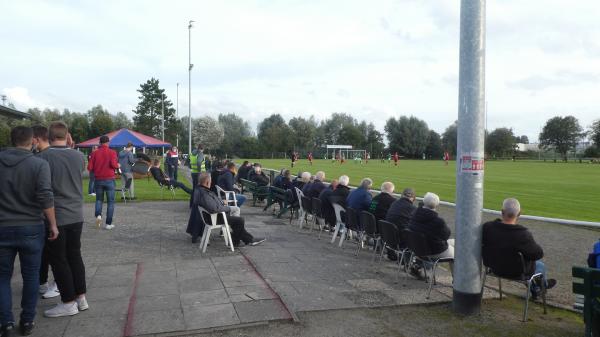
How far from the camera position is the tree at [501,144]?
294ft

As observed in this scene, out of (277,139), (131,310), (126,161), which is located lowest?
(131,310)

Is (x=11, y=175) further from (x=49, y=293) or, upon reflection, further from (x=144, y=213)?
(x=144, y=213)

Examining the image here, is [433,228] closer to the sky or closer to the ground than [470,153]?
closer to the ground

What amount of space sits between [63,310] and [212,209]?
3.05 metres

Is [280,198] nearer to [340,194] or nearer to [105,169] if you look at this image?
[340,194]

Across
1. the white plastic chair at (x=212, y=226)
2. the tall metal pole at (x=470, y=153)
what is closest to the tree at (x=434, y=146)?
the white plastic chair at (x=212, y=226)

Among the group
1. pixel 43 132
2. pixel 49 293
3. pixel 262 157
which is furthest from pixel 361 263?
pixel 262 157

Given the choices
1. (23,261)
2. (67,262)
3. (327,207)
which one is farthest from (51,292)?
(327,207)

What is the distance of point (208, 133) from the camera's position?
105 metres

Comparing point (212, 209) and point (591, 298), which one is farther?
point (212, 209)

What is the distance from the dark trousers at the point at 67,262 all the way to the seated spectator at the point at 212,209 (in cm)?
276

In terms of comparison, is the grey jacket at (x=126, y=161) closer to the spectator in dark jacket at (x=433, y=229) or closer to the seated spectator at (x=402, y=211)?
the seated spectator at (x=402, y=211)

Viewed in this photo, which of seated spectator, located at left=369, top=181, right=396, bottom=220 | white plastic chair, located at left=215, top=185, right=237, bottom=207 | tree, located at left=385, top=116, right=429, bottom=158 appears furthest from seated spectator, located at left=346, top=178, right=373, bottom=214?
tree, located at left=385, top=116, right=429, bottom=158

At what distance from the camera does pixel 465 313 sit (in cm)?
496
